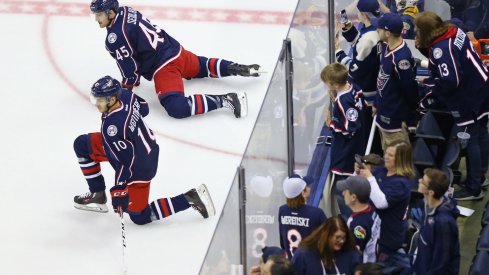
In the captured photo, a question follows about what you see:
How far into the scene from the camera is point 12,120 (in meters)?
7.23

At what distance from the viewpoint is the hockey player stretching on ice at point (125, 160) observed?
5734 mm

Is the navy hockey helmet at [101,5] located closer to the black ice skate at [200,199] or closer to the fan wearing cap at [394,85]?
the black ice skate at [200,199]

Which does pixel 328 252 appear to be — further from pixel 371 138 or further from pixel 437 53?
pixel 371 138

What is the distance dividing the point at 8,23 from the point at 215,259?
4200 mm

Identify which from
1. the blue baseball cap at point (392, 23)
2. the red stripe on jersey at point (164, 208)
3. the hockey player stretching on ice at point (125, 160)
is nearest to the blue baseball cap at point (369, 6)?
the blue baseball cap at point (392, 23)

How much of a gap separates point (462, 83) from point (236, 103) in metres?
1.61

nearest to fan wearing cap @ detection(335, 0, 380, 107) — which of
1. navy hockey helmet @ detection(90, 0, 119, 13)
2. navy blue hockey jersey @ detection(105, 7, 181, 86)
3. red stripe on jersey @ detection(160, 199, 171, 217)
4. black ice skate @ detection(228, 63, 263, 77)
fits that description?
black ice skate @ detection(228, 63, 263, 77)

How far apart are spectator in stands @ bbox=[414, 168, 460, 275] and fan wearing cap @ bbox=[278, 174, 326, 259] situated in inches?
17.6

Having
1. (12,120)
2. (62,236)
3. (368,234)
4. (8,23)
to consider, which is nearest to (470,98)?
(368,234)

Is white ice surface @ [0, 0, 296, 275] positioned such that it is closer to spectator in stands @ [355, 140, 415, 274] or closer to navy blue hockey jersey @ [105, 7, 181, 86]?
navy blue hockey jersey @ [105, 7, 181, 86]

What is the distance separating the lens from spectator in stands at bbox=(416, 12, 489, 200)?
587 cm

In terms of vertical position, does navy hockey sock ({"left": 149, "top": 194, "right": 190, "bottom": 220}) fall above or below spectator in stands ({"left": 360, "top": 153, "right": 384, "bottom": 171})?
below

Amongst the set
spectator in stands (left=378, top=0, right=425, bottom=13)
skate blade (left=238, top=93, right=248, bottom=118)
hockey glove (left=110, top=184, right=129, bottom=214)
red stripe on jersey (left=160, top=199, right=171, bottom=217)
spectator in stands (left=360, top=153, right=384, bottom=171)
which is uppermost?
spectator in stands (left=378, top=0, right=425, bottom=13)

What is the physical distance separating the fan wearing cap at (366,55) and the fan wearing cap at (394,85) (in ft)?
0.83
